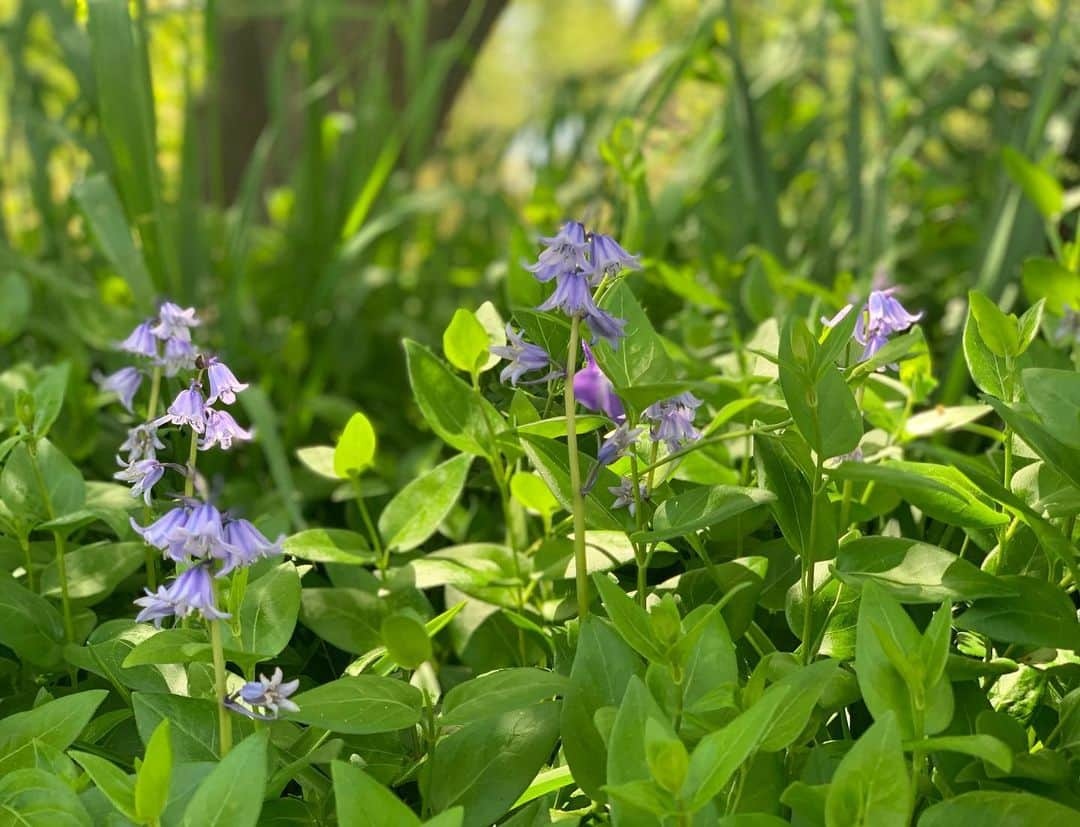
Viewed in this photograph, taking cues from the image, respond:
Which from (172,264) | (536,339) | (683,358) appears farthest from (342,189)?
(536,339)

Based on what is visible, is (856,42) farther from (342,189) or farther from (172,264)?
(172,264)

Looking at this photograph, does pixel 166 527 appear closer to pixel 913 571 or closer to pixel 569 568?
pixel 569 568

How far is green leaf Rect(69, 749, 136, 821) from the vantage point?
505 mm

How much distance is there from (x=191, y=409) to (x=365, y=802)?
0.79 feet

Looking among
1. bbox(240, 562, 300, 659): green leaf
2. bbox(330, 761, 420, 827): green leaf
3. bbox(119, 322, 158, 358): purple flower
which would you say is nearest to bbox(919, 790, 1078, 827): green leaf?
bbox(330, 761, 420, 827): green leaf

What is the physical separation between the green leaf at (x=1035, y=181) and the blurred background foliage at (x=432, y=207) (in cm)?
16

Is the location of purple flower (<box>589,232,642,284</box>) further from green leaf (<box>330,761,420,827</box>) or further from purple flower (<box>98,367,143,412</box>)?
purple flower (<box>98,367,143,412</box>)

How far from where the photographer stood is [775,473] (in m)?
0.69

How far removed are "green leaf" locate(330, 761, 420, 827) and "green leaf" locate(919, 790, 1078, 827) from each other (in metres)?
0.23

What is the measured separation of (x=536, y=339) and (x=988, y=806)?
1.14 feet

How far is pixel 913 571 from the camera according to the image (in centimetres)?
63

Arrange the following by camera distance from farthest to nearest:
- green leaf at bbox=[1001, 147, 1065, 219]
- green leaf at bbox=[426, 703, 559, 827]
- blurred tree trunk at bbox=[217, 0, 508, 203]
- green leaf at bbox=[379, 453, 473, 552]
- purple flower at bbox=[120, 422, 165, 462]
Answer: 1. blurred tree trunk at bbox=[217, 0, 508, 203]
2. green leaf at bbox=[1001, 147, 1065, 219]
3. green leaf at bbox=[379, 453, 473, 552]
4. purple flower at bbox=[120, 422, 165, 462]
5. green leaf at bbox=[426, 703, 559, 827]

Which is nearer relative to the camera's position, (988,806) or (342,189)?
(988,806)

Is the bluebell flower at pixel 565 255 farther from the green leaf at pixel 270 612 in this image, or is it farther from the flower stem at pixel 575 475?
the green leaf at pixel 270 612
